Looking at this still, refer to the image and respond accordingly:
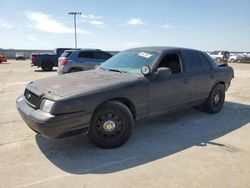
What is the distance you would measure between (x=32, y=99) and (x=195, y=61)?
11.4 ft

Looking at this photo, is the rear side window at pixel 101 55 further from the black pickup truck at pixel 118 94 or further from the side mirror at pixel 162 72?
the side mirror at pixel 162 72

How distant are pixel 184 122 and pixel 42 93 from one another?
3058 mm

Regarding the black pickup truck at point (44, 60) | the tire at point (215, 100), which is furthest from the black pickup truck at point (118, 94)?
the black pickup truck at point (44, 60)

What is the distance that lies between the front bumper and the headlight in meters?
0.06

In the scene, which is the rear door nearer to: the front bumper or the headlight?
the front bumper

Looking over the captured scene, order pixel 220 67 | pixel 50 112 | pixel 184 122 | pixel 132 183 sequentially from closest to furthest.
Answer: pixel 132 183 → pixel 50 112 → pixel 184 122 → pixel 220 67

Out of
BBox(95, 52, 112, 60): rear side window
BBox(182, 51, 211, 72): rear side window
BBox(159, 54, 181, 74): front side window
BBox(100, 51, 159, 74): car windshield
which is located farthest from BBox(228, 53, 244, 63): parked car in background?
BBox(100, 51, 159, 74): car windshield

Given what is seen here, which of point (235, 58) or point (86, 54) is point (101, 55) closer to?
point (86, 54)

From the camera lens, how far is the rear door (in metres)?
5.78

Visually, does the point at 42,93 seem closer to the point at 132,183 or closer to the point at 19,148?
the point at 19,148

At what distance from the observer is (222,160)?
3.95 metres

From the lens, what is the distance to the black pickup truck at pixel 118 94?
3900mm

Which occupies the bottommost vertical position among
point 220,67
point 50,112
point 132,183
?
point 132,183

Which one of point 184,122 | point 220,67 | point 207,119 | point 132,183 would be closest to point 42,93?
point 132,183
